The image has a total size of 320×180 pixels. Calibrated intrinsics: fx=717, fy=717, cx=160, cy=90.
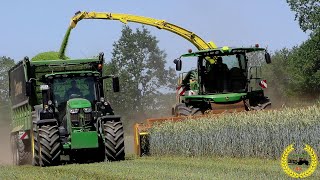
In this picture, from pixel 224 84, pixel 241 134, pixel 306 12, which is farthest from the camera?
pixel 306 12

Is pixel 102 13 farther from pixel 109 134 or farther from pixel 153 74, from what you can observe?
pixel 153 74

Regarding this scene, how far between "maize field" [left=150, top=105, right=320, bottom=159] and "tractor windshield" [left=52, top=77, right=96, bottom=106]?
2536 mm

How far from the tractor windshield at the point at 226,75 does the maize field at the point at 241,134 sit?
2.47m

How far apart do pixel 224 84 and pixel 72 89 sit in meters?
5.21

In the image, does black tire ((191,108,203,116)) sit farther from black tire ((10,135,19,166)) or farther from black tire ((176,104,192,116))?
black tire ((10,135,19,166))

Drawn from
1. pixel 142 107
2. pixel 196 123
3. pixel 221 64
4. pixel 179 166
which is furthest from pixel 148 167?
pixel 142 107

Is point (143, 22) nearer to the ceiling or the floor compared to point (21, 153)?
nearer to the ceiling

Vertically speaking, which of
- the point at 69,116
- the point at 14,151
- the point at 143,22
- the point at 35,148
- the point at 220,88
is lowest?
the point at 14,151

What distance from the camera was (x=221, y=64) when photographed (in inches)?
904

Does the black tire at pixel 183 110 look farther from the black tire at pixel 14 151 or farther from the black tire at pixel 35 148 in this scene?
the black tire at pixel 14 151

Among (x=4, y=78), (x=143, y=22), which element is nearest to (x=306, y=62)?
(x=143, y=22)

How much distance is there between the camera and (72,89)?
66.0ft

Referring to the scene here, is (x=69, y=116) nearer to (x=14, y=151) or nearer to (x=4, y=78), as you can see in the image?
(x=14, y=151)

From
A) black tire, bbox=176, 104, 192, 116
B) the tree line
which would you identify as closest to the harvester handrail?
black tire, bbox=176, 104, 192, 116
